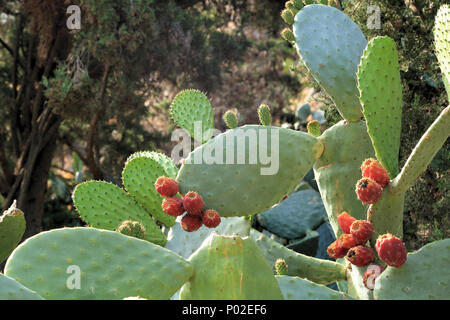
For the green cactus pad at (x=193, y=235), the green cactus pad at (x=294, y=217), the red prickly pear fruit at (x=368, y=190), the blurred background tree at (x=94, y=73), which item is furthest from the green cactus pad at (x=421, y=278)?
the blurred background tree at (x=94, y=73)

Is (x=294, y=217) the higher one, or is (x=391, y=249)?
(x=391, y=249)

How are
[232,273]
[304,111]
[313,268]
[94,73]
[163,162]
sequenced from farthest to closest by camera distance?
[304,111] < [94,73] < [163,162] < [313,268] < [232,273]

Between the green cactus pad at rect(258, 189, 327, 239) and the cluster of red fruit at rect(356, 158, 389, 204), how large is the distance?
1688mm

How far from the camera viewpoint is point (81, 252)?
1208mm

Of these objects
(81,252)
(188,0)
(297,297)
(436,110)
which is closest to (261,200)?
(297,297)

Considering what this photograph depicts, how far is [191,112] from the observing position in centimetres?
203

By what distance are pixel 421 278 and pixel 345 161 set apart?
1.78 ft

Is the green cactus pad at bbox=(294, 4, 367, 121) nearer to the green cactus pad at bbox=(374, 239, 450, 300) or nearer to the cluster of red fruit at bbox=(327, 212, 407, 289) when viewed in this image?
the cluster of red fruit at bbox=(327, 212, 407, 289)

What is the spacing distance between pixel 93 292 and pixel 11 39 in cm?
599

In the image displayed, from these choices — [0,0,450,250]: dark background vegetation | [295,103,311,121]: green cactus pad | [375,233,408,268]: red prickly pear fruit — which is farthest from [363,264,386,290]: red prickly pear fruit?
[295,103,311,121]: green cactus pad

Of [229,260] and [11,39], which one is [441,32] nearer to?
[229,260]

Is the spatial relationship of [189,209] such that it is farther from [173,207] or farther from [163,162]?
[163,162]

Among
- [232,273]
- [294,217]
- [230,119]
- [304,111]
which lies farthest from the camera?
[304,111]

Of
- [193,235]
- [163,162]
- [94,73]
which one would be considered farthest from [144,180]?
[94,73]
